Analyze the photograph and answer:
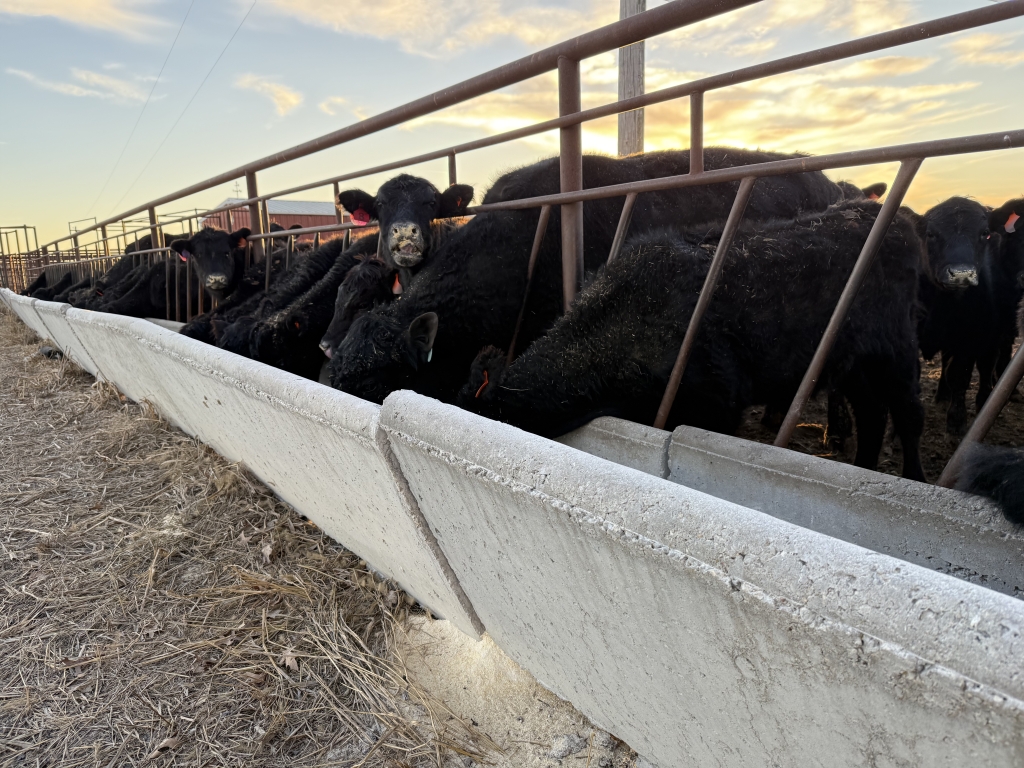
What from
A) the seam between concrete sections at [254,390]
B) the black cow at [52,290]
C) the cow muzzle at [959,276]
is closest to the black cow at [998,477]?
the seam between concrete sections at [254,390]

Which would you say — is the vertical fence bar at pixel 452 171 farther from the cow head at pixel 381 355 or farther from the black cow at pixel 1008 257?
the black cow at pixel 1008 257

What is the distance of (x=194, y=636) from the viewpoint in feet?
8.32

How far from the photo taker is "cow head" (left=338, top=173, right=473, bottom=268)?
4.89 meters

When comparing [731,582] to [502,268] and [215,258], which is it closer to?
[502,268]

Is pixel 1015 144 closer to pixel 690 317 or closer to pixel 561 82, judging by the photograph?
pixel 690 317

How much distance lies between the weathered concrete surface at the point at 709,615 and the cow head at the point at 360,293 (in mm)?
3210

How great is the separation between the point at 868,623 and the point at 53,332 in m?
10.8

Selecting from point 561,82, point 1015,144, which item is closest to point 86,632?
point 561,82

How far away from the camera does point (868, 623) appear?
91 cm

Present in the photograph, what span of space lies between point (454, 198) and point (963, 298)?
5055 millimetres

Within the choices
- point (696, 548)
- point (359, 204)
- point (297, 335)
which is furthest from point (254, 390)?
point (359, 204)

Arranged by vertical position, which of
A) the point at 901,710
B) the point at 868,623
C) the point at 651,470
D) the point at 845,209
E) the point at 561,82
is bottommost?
the point at 651,470

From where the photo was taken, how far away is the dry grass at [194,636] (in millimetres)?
2029

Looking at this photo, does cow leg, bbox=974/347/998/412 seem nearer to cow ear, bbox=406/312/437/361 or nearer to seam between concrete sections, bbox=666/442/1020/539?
seam between concrete sections, bbox=666/442/1020/539
